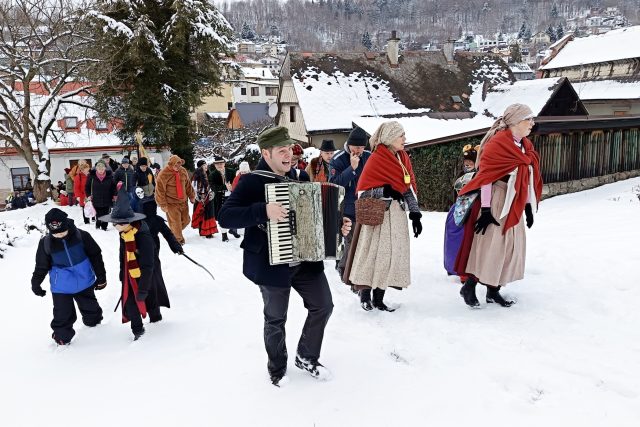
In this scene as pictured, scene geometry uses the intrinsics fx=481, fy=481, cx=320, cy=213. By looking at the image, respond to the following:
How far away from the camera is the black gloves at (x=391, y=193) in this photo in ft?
16.3

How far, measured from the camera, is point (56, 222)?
15.4ft

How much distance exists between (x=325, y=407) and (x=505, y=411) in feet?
4.19

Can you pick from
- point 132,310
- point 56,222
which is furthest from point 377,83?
point 56,222

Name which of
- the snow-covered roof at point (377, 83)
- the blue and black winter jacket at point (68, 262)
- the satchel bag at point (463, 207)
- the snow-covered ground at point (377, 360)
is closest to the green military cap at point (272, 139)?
the snow-covered ground at point (377, 360)

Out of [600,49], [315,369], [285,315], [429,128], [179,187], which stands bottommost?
[315,369]

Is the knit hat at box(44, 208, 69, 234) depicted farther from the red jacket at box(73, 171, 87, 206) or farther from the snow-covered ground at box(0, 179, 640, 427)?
the red jacket at box(73, 171, 87, 206)

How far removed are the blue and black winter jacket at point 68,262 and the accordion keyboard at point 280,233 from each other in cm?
266

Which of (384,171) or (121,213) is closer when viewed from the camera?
(121,213)

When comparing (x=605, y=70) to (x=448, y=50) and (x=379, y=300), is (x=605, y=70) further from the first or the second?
(x=379, y=300)

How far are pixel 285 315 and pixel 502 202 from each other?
2.57 metres

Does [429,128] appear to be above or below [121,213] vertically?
above

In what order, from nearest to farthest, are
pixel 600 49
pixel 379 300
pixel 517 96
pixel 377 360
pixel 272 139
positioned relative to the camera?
1. pixel 272 139
2. pixel 377 360
3. pixel 379 300
4. pixel 517 96
5. pixel 600 49

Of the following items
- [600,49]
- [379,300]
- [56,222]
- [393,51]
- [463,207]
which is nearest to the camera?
[56,222]

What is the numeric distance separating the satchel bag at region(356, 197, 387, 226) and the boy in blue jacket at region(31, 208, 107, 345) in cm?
283
